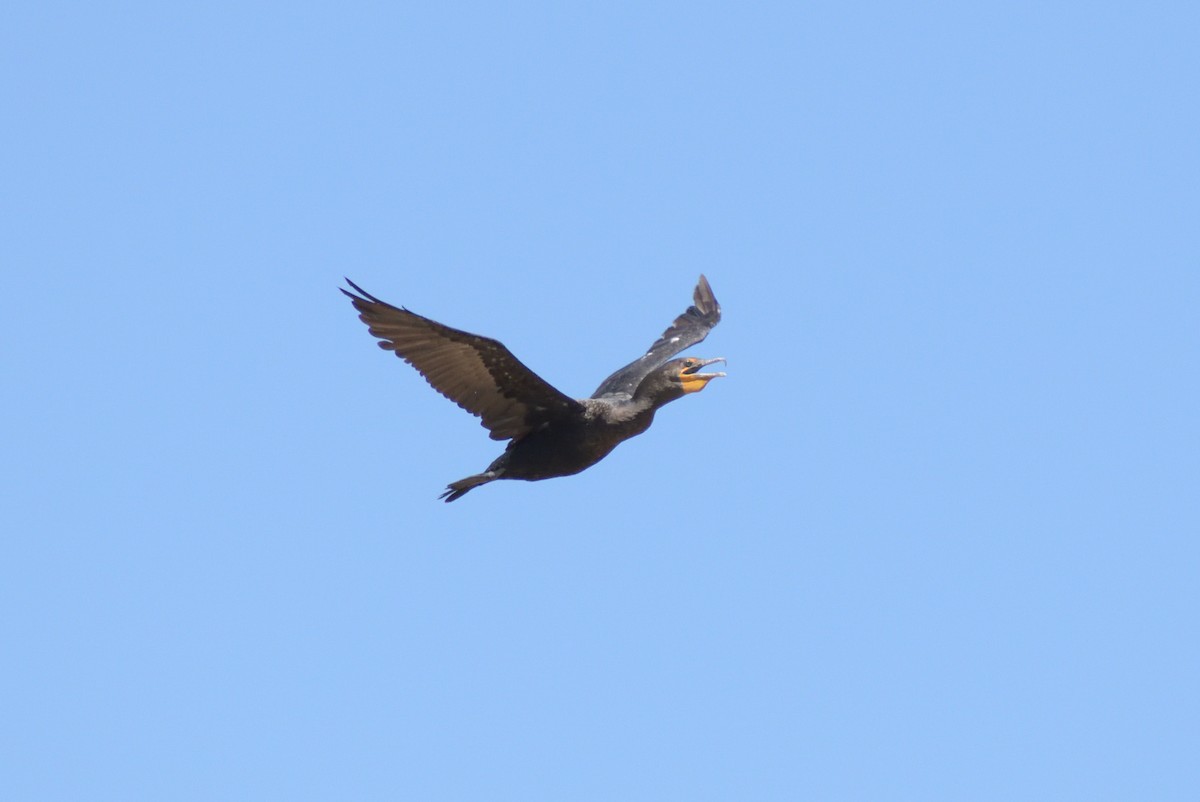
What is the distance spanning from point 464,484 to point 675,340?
5.01 metres

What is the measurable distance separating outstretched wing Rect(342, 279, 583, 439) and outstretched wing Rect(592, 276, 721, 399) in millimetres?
1733

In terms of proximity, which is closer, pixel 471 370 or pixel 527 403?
pixel 471 370

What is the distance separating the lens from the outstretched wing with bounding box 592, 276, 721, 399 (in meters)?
16.5

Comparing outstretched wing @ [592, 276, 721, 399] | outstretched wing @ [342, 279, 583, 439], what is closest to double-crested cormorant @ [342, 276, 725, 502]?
outstretched wing @ [342, 279, 583, 439]

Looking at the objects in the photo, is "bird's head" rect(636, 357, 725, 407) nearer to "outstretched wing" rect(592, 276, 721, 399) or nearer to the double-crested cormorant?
the double-crested cormorant

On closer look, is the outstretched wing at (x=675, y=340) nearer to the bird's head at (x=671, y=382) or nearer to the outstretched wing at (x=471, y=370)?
the bird's head at (x=671, y=382)

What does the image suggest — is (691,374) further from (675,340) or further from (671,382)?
(675,340)

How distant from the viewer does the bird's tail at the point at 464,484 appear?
14094 millimetres

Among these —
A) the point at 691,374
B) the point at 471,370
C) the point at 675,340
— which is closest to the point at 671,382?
the point at 691,374

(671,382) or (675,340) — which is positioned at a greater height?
(675,340)

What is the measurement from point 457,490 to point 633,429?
66.6 inches

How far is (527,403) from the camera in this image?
46.5 feet

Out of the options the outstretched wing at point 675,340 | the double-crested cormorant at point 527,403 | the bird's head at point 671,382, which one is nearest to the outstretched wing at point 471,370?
the double-crested cormorant at point 527,403

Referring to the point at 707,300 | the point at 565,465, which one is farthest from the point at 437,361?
the point at 707,300
